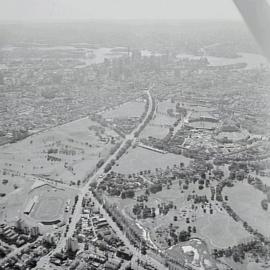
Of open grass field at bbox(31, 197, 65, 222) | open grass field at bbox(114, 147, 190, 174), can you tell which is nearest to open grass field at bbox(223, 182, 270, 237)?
open grass field at bbox(114, 147, 190, 174)

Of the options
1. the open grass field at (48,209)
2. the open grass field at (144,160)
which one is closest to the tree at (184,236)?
the open grass field at (48,209)

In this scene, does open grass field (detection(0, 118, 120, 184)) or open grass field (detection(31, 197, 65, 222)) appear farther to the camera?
open grass field (detection(0, 118, 120, 184))

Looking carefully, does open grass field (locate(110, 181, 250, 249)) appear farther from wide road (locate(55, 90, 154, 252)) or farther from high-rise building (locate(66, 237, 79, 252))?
high-rise building (locate(66, 237, 79, 252))

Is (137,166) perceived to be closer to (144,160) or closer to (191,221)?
(144,160)

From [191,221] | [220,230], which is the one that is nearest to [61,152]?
[191,221]

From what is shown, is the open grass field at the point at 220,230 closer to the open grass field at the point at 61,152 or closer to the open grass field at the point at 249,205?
the open grass field at the point at 249,205
